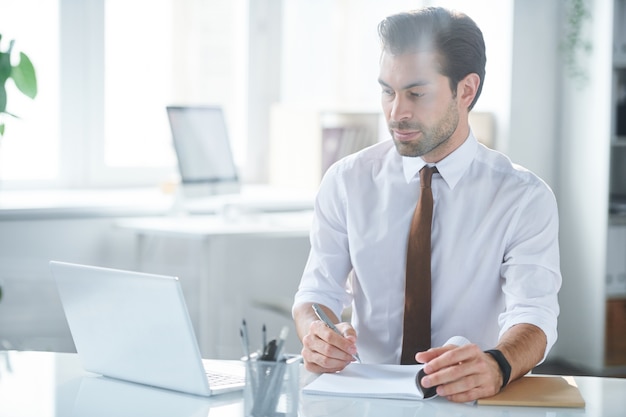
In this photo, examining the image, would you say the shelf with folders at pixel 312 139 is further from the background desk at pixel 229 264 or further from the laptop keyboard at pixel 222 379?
the laptop keyboard at pixel 222 379

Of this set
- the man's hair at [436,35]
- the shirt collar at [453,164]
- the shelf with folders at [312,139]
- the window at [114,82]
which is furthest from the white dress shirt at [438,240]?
the window at [114,82]

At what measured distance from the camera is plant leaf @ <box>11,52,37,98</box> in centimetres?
255

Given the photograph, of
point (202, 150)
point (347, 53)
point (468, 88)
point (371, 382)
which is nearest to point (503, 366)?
point (371, 382)

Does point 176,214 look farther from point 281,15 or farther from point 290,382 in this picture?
point 290,382

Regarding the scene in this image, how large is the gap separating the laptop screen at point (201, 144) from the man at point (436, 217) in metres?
1.71

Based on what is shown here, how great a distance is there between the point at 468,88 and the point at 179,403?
94 centimetres

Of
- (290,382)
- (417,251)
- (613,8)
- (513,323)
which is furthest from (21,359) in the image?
(613,8)

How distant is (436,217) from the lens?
2.00 m

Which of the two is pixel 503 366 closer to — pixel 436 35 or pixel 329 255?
pixel 329 255

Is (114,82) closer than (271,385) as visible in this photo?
No

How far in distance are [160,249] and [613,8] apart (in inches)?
82.8

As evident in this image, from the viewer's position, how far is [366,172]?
210 centimetres

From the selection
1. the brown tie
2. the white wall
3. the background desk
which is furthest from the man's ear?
the white wall

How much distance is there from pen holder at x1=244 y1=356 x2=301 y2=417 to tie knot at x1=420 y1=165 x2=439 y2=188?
69cm
